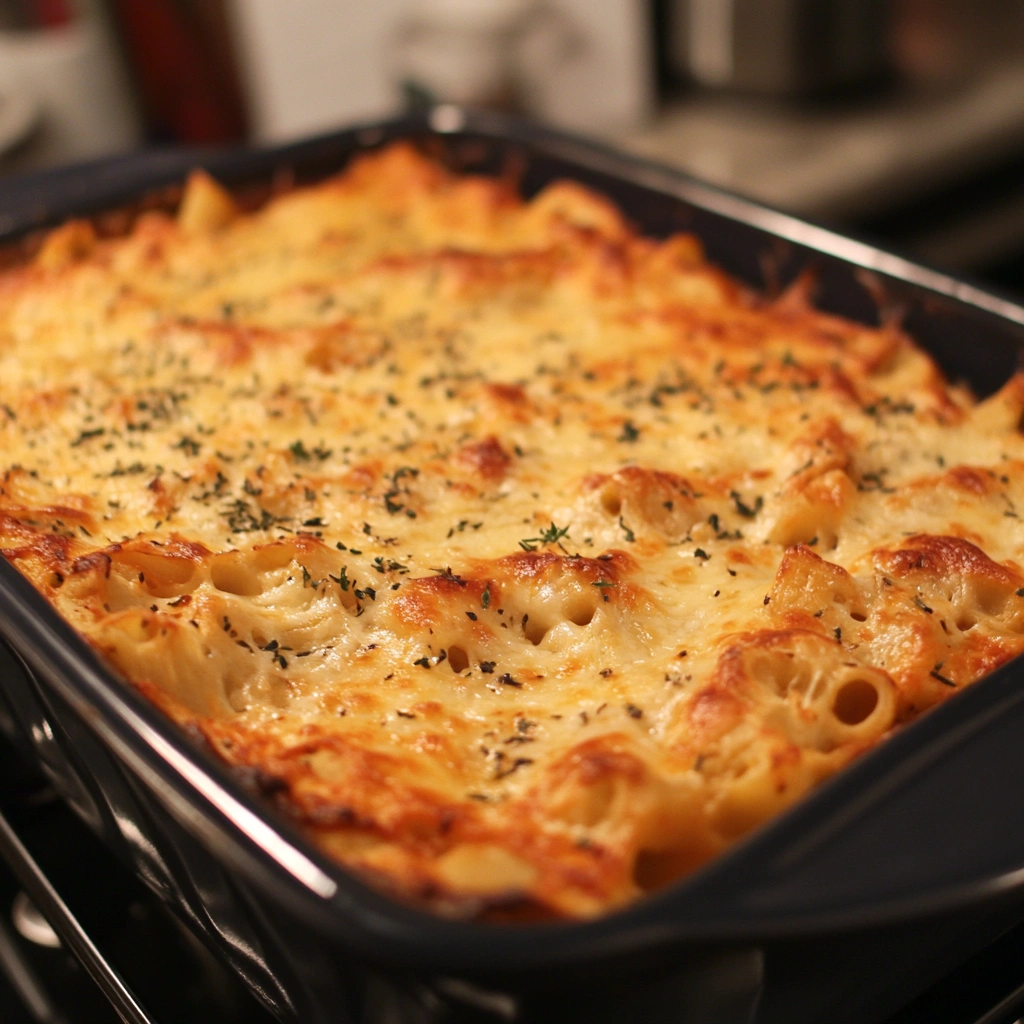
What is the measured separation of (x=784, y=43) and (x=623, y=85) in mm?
544

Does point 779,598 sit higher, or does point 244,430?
point 244,430

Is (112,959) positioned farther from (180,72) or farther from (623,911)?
(180,72)

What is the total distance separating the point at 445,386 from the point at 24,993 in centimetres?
95

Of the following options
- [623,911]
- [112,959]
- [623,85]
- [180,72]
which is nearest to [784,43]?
[623,85]

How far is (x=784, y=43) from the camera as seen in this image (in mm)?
3629

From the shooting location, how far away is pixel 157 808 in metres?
1.07

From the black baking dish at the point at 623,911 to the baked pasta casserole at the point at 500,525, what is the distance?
8cm

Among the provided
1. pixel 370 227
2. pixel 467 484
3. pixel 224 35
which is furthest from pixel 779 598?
pixel 224 35

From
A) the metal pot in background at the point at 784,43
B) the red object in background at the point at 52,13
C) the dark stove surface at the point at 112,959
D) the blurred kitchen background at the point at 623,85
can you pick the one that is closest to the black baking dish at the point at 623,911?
the dark stove surface at the point at 112,959

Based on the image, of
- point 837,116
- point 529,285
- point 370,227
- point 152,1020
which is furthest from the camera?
point 837,116

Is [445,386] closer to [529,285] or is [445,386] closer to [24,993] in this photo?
[529,285]

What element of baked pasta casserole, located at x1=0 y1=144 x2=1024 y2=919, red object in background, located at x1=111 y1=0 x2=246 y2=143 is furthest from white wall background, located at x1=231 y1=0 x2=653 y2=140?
baked pasta casserole, located at x1=0 y1=144 x2=1024 y2=919

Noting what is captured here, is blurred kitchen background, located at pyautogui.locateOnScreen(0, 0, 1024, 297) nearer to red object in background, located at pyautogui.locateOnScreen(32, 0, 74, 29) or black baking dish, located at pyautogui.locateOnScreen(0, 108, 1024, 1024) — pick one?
red object in background, located at pyautogui.locateOnScreen(32, 0, 74, 29)

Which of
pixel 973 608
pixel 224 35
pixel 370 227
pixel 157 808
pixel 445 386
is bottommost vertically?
pixel 973 608
